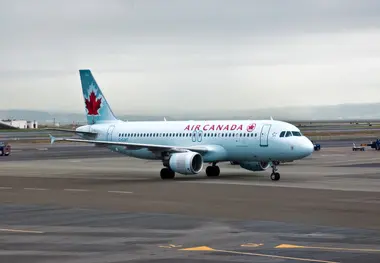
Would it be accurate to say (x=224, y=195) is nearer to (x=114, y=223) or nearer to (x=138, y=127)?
(x=114, y=223)

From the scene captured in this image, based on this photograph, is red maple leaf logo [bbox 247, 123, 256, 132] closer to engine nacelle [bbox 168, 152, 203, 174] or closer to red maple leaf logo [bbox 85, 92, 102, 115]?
engine nacelle [bbox 168, 152, 203, 174]

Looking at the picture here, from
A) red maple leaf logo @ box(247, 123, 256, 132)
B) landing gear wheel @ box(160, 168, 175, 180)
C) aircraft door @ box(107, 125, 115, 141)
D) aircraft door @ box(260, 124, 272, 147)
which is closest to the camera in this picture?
aircraft door @ box(260, 124, 272, 147)

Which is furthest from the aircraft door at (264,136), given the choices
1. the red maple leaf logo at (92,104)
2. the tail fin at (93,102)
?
the red maple leaf logo at (92,104)

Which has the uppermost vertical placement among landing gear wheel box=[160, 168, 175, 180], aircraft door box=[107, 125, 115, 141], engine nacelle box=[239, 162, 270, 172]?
aircraft door box=[107, 125, 115, 141]

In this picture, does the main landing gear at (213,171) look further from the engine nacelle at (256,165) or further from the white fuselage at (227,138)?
the engine nacelle at (256,165)

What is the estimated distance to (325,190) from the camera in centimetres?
3878

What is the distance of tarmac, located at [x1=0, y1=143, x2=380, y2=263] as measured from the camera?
63.2ft

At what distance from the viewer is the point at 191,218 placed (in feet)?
89.0

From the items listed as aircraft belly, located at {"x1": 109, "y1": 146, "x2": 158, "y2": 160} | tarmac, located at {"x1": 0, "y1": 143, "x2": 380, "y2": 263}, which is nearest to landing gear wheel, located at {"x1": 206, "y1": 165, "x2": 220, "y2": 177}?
tarmac, located at {"x1": 0, "y1": 143, "x2": 380, "y2": 263}

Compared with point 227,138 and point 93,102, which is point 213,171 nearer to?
point 227,138

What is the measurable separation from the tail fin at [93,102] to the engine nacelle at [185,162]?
41.7ft

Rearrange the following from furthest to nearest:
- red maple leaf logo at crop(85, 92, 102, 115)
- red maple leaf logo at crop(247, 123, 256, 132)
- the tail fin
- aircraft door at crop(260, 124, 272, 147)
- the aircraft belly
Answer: red maple leaf logo at crop(85, 92, 102, 115) < the tail fin < the aircraft belly < red maple leaf logo at crop(247, 123, 256, 132) < aircraft door at crop(260, 124, 272, 147)

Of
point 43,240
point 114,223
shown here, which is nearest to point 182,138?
point 114,223

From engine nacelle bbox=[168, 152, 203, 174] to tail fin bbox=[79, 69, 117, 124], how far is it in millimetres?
12716
